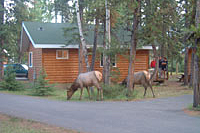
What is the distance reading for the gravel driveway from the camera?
913cm

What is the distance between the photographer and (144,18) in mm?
17391

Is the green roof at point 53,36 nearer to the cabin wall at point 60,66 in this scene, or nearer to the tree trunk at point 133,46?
the cabin wall at point 60,66

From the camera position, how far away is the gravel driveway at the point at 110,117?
9133mm

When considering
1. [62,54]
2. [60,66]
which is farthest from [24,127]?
[62,54]

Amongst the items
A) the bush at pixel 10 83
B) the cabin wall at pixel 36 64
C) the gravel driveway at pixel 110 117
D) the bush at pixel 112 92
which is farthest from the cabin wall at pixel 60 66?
the gravel driveway at pixel 110 117

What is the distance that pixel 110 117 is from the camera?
10961 mm

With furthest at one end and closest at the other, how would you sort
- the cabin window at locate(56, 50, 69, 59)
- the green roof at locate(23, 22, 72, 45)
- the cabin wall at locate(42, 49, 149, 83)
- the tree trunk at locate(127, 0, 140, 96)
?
the cabin window at locate(56, 50, 69, 59)
the cabin wall at locate(42, 49, 149, 83)
the green roof at locate(23, 22, 72, 45)
the tree trunk at locate(127, 0, 140, 96)

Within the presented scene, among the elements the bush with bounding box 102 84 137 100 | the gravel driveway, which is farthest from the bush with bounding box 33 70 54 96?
the gravel driveway

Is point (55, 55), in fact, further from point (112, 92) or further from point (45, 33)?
point (112, 92)

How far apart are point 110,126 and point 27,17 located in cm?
2380

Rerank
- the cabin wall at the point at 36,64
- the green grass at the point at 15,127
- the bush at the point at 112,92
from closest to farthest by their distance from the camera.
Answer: the green grass at the point at 15,127 → the bush at the point at 112,92 → the cabin wall at the point at 36,64

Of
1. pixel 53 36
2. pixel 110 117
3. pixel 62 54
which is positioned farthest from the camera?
pixel 53 36

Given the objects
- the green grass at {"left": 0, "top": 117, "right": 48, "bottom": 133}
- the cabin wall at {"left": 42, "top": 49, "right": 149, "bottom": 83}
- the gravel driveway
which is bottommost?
the green grass at {"left": 0, "top": 117, "right": 48, "bottom": 133}

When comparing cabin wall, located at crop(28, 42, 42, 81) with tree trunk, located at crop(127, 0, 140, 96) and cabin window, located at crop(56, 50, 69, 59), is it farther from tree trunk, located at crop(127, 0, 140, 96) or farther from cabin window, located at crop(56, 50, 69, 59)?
tree trunk, located at crop(127, 0, 140, 96)
